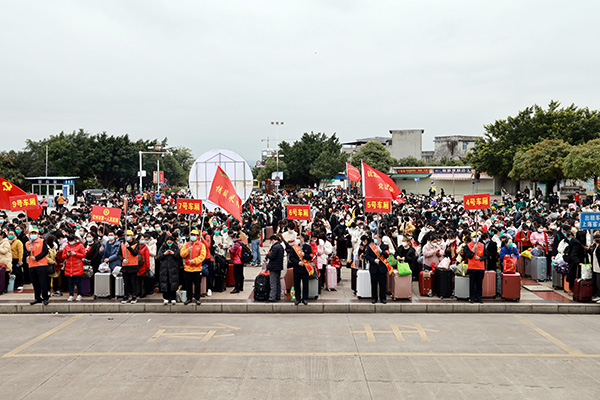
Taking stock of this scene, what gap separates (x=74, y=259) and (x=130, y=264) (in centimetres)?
137

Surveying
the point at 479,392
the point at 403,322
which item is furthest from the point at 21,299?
the point at 479,392

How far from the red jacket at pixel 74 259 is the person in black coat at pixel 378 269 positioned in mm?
6554

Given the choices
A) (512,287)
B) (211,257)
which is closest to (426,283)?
(512,287)

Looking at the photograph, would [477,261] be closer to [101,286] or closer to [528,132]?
[101,286]

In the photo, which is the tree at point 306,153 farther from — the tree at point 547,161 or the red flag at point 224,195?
the red flag at point 224,195

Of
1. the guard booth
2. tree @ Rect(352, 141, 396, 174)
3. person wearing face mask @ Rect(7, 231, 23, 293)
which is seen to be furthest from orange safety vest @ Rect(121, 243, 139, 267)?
tree @ Rect(352, 141, 396, 174)

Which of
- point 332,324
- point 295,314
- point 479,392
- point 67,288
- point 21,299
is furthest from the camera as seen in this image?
point 67,288

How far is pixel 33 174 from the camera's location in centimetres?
6681

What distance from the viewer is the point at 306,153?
76.2 meters

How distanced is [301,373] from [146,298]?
19.9 ft

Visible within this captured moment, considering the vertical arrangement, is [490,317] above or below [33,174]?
below

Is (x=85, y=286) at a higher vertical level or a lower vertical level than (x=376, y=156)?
lower

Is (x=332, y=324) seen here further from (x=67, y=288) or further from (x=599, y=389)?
(x=67, y=288)

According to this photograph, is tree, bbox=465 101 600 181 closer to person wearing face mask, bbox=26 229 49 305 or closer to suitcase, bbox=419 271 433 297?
suitcase, bbox=419 271 433 297
